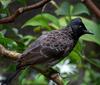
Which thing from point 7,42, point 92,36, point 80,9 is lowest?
point 92,36

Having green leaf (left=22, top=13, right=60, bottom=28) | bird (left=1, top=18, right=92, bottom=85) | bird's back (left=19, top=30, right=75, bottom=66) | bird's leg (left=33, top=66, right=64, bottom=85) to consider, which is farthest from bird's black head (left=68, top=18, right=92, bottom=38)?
bird's leg (left=33, top=66, right=64, bottom=85)

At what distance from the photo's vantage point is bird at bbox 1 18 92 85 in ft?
8.87

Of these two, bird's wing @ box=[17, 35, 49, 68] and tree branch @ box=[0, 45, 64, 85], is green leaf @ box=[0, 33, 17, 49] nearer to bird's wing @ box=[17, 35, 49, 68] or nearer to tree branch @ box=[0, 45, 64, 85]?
bird's wing @ box=[17, 35, 49, 68]

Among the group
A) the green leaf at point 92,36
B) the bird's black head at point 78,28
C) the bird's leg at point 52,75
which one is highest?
the bird's leg at point 52,75

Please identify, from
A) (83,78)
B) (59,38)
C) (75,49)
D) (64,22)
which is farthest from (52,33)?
(83,78)

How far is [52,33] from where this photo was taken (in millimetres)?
2965

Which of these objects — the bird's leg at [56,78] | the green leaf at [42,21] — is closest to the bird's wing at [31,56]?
the bird's leg at [56,78]

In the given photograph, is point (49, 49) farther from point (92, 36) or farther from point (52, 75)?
point (92, 36)

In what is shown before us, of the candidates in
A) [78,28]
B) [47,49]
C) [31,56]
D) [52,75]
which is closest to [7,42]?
[31,56]

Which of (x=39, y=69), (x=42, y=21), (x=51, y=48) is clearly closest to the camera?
(x=39, y=69)

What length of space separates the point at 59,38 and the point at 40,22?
399mm

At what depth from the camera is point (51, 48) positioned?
2.86 meters

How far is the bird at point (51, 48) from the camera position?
2.70 metres

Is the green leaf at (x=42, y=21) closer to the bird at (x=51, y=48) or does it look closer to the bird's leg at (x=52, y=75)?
the bird at (x=51, y=48)
